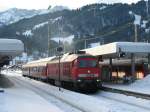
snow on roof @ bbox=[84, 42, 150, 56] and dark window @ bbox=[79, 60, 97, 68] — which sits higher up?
snow on roof @ bbox=[84, 42, 150, 56]

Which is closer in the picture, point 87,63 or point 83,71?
point 83,71

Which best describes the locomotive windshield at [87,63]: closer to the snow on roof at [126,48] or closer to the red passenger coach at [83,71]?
the red passenger coach at [83,71]

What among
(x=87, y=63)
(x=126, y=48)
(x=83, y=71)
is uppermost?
(x=126, y=48)

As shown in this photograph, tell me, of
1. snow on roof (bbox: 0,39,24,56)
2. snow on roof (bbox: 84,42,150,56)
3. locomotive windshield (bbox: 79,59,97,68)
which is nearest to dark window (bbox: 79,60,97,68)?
locomotive windshield (bbox: 79,59,97,68)

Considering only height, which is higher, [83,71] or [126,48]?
[126,48]

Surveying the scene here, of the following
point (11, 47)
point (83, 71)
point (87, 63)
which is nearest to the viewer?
point (83, 71)

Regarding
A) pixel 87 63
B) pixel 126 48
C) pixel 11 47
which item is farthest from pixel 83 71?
pixel 126 48

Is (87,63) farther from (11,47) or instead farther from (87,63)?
(11,47)

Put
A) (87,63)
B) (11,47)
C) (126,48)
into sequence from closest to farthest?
(87,63)
(11,47)
(126,48)

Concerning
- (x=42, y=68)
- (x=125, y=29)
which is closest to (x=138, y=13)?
(x=125, y=29)

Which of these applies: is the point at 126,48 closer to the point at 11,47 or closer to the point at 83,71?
the point at 83,71

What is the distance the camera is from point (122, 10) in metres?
185

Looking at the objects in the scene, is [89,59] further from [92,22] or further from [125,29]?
[92,22]

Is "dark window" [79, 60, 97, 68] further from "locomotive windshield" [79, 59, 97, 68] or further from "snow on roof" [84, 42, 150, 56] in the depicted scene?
"snow on roof" [84, 42, 150, 56]
